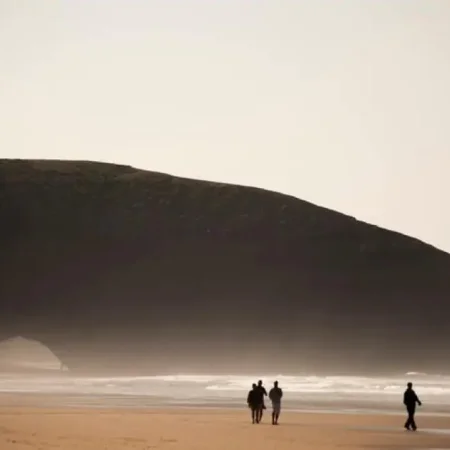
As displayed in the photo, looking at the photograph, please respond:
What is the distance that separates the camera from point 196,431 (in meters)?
22.5

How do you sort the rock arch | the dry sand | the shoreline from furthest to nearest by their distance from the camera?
the rock arch
the shoreline
the dry sand

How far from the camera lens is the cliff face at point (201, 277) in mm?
84125

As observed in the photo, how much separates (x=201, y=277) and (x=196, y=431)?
6972 centimetres

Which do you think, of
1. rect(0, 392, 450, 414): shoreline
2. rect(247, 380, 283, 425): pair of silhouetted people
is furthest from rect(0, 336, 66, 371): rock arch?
rect(247, 380, 283, 425): pair of silhouetted people

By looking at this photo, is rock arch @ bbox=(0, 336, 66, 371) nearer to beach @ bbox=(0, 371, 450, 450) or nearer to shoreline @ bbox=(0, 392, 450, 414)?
shoreline @ bbox=(0, 392, 450, 414)

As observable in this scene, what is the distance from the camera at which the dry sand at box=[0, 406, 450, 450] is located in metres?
19.6

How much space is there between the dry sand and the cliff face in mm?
50914

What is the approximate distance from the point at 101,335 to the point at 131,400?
48.3 meters

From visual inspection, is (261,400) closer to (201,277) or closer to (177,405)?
(177,405)

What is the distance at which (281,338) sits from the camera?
8656cm

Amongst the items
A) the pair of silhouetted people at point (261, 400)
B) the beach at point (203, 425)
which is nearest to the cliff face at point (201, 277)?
the beach at point (203, 425)

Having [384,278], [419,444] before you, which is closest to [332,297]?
[384,278]

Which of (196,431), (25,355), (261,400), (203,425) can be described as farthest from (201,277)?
(196,431)

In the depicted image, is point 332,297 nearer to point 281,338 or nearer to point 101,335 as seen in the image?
point 281,338
